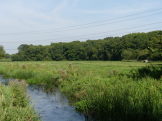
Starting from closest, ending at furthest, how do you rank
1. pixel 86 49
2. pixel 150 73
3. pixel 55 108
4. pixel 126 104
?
1. pixel 126 104
2. pixel 55 108
3. pixel 150 73
4. pixel 86 49

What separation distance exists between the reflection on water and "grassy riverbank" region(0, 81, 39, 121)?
1.41 meters

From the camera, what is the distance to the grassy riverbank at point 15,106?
33.6 feet

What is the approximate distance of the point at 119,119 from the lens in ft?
43.0

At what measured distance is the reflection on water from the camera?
15.4m

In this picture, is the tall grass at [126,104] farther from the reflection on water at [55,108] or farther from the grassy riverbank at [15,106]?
the grassy riverbank at [15,106]

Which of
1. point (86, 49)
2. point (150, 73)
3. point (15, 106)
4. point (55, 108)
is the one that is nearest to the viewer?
point (15, 106)

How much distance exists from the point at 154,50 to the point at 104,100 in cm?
972

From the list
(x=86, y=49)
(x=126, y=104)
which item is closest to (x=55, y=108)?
(x=126, y=104)

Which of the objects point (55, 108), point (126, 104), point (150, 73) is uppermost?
point (150, 73)

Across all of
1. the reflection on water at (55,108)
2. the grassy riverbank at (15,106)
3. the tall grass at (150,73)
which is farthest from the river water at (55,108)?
the tall grass at (150,73)

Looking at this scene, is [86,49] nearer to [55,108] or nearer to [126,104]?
[55,108]

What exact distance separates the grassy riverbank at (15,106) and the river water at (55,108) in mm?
1168

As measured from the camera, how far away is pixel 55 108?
1838 centimetres

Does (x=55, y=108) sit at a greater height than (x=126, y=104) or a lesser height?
lesser
